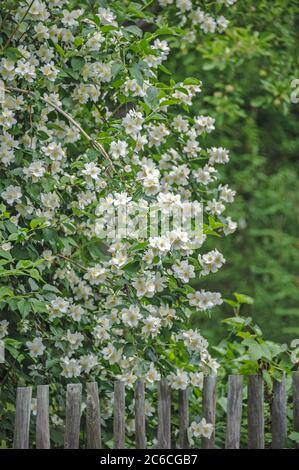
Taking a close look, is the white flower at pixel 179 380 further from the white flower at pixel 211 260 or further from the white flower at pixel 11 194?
the white flower at pixel 11 194

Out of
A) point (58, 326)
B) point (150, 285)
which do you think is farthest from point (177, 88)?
point (58, 326)

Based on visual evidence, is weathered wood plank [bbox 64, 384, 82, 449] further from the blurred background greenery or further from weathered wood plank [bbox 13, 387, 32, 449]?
the blurred background greenery

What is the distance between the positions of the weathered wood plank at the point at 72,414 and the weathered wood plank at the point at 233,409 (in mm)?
481

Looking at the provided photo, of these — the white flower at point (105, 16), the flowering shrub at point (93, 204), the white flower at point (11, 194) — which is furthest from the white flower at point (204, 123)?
the white flower at point (11, 194)

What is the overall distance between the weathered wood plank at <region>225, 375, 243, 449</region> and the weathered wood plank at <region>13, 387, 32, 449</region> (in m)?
0.64

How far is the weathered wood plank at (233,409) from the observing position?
2.58 m

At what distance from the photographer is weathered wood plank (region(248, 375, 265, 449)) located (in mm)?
2604

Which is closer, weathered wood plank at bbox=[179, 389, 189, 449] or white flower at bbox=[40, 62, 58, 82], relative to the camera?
weathered wood plank at bbox=[179, 389, 189, 449]

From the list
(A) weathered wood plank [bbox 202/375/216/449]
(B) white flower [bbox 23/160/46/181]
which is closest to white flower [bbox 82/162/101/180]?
(B) white flower [bbox 23/160/46/181]

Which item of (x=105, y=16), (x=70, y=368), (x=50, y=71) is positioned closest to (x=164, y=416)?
(x=70, y=368)

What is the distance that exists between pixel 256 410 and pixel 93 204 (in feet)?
2.94

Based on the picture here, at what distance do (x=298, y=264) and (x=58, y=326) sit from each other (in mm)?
3879

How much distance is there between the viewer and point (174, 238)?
7.74 feet
